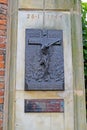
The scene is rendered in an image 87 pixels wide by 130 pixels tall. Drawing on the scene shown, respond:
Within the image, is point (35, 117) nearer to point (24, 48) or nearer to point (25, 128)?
point (25, 128)

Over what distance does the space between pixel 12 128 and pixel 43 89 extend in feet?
2.35

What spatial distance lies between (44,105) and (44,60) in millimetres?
675

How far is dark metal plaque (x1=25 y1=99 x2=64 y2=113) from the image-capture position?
12.9 ft

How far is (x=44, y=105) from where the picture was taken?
395 cm

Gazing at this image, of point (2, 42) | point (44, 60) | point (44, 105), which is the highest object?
point (2, 42)

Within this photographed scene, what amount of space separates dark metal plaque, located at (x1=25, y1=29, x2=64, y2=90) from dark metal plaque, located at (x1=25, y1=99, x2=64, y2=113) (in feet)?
0.63

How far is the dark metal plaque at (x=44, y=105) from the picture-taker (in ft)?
12.9

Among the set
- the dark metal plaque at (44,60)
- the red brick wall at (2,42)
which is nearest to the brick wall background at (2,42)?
the red brick wall at (2,42)

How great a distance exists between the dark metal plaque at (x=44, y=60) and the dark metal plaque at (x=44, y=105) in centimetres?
19

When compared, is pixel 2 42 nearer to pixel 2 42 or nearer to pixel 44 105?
pixel 2 42

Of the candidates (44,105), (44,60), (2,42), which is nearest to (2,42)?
(2,42)

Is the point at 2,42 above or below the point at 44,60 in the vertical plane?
above

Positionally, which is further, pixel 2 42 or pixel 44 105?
pixel 2 42

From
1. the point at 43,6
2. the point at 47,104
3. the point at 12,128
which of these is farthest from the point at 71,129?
the point at 43,6
